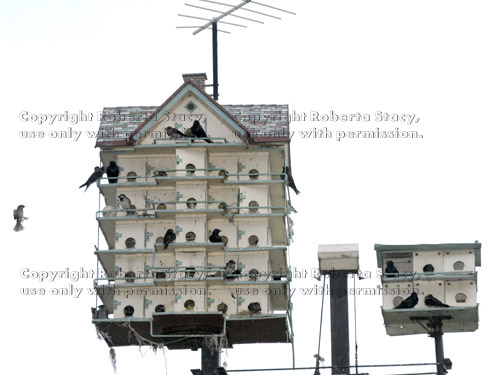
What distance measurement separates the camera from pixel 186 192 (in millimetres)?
32625

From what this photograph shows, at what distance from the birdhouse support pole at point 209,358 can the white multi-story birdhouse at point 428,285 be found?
3.59 m

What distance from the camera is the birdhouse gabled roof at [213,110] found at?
33094 mm

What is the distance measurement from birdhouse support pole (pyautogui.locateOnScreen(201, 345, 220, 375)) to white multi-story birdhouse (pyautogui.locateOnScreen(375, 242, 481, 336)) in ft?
11.8

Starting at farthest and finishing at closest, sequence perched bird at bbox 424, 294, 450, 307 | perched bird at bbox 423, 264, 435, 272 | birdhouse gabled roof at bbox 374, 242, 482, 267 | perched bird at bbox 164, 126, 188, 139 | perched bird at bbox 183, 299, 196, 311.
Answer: perched bird at bbox 164, 126, 188, 139
perched bird at bbox 183, 299, 196, 311
perched bird at bbox 423, 264, 435, 272
birdhouse gabled roof at bbox 374, 242, 482, 267
perched bird at bbox 424, 294, 450, 307

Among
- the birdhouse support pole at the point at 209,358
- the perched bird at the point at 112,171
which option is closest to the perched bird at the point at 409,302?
the birdhouse support pole at the point at 209,358

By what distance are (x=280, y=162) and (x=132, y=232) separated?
318cm

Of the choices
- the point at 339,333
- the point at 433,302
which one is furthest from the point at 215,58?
the point at 339,333

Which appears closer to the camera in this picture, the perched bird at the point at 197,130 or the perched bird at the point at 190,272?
the perched bird at the point at 190,272

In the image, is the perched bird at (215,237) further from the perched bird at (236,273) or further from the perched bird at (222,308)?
the perched bird at (222,308)

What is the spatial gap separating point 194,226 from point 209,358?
8.25 ft

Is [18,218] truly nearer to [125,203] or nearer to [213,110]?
[125,203]

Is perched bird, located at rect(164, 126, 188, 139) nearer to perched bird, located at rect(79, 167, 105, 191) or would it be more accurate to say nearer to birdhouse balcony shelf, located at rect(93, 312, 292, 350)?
perched bird, located at rect(79, 167, 105, 191)

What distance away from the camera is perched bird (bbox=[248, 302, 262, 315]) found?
105 ft

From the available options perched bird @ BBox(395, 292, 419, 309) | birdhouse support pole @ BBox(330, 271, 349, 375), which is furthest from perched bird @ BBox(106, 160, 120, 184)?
birdhouse support pole @ BBox(330, 271, 349, 375)
